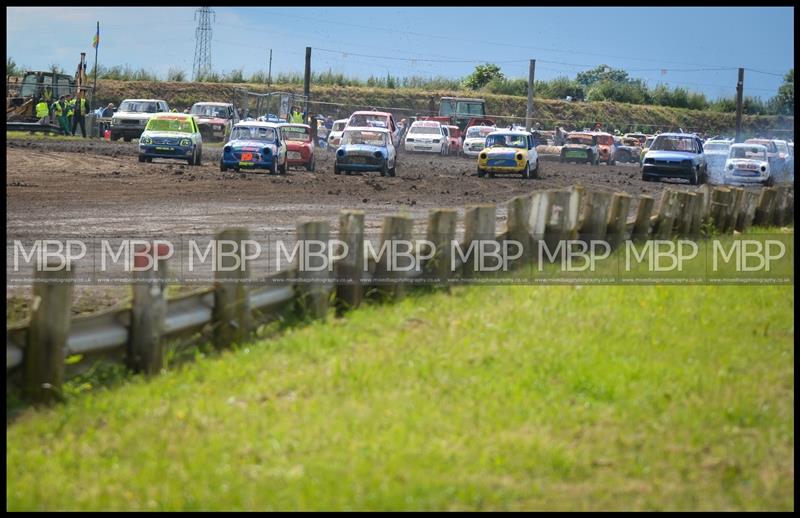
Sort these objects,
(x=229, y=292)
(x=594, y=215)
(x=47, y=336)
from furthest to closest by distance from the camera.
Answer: (x=594, y=215), (x=229, y=292), (x=47, y=336)

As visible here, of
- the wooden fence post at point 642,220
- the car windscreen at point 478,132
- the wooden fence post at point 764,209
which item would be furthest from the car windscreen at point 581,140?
the wooden fence post at point 642,220

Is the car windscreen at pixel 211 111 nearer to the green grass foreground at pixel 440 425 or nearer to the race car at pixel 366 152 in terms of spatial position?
the race car at pixel 366 152

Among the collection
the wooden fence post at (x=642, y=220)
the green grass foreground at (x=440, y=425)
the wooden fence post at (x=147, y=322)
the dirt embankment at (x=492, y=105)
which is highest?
the dirt embankment at (x=492, y=105)

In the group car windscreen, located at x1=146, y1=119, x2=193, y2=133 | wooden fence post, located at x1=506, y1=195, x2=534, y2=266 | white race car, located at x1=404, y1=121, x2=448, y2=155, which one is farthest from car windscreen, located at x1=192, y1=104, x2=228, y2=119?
wooden fence post, located at x1=506, y1=195, x2=534, y2=266

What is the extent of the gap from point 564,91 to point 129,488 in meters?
108

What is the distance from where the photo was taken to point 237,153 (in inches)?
1248

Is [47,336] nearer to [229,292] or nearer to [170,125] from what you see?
[229,292]

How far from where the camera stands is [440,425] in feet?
23.1

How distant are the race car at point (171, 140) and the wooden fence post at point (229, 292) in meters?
25.7

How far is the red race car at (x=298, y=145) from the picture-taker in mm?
35188

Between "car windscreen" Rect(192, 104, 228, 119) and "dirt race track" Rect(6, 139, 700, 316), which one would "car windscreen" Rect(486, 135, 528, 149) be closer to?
"dirt race track" Rect(6, 139, 700, 316)

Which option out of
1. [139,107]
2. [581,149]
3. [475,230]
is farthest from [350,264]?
[581,149]

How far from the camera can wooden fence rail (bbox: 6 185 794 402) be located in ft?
24.6

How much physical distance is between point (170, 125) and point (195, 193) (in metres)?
10.8
